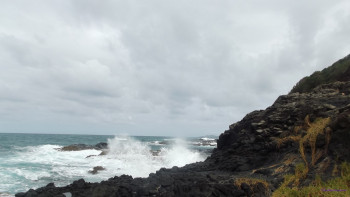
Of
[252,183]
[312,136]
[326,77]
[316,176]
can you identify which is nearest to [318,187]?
[316,176]

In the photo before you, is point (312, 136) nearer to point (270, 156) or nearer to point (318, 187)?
point (270, 156)

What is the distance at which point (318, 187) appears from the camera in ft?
24.5

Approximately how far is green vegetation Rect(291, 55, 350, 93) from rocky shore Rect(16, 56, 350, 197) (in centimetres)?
396

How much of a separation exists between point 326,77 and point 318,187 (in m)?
17.3

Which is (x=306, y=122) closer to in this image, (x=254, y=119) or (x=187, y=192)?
(x=254, y=119)

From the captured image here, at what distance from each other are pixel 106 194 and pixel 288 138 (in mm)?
8322

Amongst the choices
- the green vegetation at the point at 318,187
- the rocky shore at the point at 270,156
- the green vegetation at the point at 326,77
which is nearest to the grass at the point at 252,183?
the rocky shore at the point at 270,156

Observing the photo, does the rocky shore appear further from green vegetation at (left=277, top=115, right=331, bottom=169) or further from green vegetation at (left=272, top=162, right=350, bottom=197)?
green vegetation at (left=272, top=162, right=350, bottom=197)

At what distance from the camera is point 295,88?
80.2 feet

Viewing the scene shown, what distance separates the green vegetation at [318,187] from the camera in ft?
21.7

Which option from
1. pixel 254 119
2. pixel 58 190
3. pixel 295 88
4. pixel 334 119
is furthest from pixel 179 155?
pixel 334 119

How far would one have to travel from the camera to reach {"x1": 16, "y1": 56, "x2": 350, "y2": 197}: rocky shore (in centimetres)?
980

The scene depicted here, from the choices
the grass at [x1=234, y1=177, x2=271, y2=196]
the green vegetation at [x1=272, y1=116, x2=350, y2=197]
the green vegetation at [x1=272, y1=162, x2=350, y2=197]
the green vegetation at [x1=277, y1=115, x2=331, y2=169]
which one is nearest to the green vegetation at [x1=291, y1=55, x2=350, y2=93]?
the green vegetation at [x1=277, y1=115, x2=331, y2=169]

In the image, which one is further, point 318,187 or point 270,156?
point 270,156
